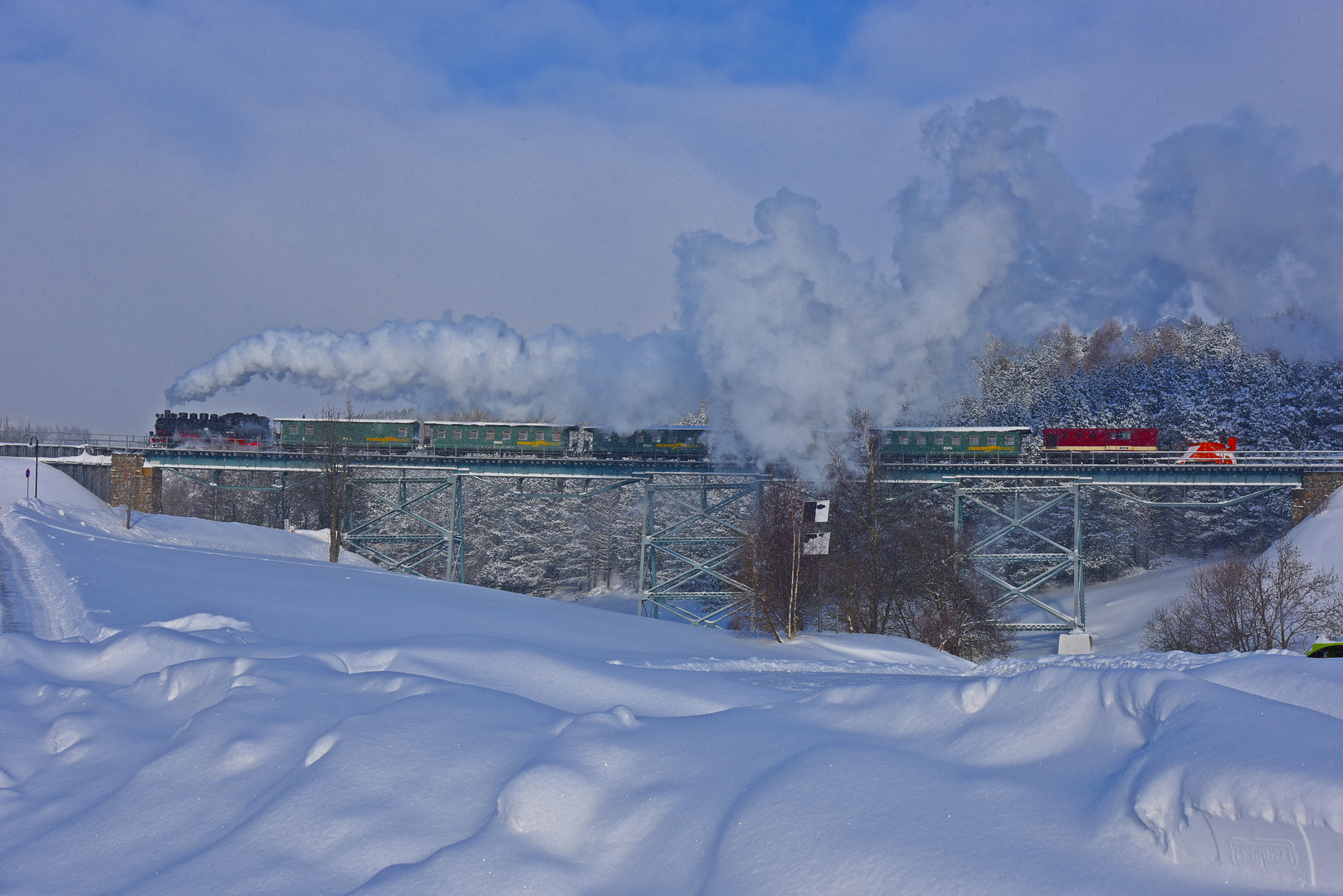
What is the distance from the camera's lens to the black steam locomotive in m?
48.8

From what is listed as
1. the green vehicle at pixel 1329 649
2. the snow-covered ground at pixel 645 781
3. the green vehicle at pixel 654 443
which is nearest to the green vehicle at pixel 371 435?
the green vehicle at pixel 654 443

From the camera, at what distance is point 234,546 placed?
3938 cm

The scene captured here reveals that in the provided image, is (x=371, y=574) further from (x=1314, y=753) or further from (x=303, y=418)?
(x=1314, y=753)

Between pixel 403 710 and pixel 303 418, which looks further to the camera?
pixel 303 418

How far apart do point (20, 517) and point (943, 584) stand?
3157 centimetres

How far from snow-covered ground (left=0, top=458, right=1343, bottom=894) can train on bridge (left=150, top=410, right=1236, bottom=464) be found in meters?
31.1

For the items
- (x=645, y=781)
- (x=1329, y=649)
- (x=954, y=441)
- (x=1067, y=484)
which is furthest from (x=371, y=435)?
(x=645, y=781)

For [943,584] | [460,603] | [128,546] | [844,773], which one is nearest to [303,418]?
[128,546]

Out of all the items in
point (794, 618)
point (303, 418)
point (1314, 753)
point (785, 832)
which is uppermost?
point (303, 418)

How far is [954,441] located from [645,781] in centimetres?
4030

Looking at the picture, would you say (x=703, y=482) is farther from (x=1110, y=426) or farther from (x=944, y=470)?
(x=1110, y=426)

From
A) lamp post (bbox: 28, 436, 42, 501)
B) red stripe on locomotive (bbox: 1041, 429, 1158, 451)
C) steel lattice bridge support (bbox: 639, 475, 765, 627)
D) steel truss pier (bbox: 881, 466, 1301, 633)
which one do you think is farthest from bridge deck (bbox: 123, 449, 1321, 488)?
lamp post (bbox: 28, 436, 42, 501)

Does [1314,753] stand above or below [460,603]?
above

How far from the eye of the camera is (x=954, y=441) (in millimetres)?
44906
